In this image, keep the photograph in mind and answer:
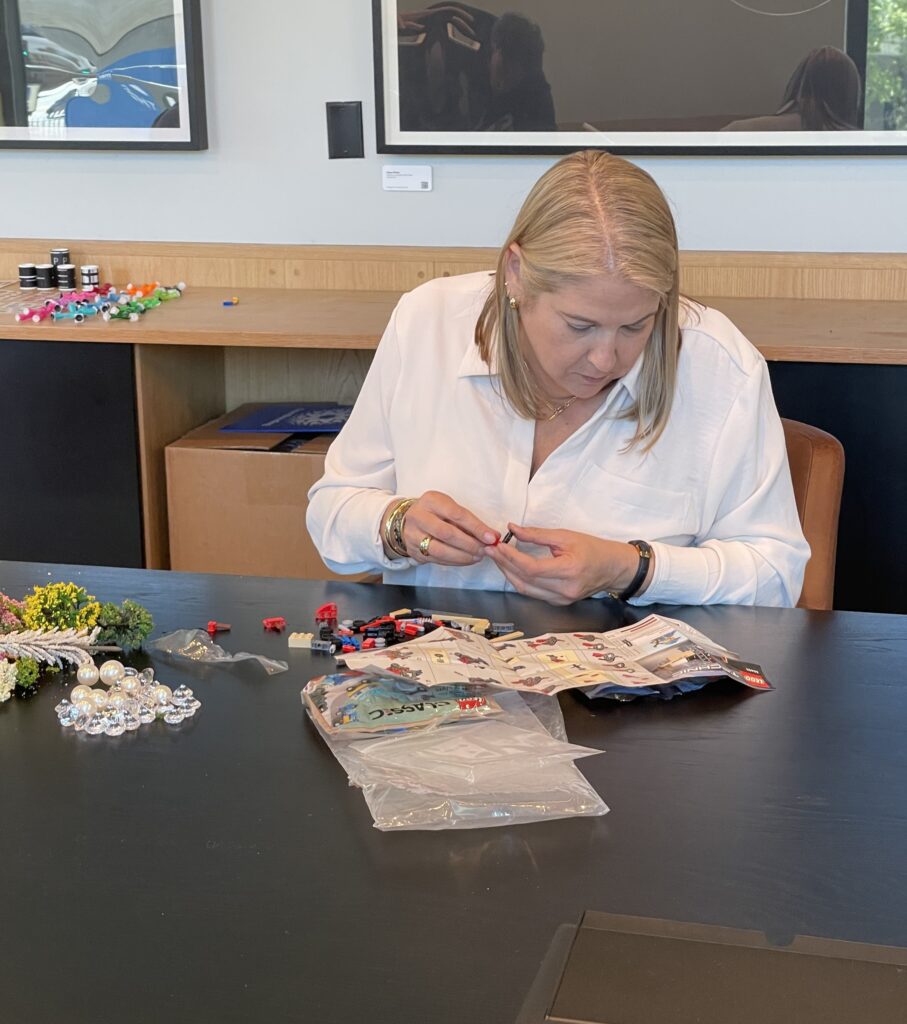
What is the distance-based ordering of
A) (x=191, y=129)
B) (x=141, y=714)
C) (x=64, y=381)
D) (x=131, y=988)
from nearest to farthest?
(x=131, y=988) < (x=141, y=714) < (x=64, y=381) < (x=191, y=129)

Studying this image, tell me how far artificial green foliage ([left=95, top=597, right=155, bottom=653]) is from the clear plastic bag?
0.26 metres

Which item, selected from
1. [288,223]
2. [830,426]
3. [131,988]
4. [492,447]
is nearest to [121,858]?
[131,988]

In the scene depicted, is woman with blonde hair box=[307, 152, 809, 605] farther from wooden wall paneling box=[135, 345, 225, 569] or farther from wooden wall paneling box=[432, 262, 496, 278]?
wooden wall paneling box=[432, 262, 496, 278]

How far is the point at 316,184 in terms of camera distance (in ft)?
10.5

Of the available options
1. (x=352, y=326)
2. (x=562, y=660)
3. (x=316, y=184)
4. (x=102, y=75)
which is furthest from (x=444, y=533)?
(x=102, y=75)

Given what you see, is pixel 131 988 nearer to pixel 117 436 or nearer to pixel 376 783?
pixel 376 783

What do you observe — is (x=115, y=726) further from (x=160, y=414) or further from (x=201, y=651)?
(x=160, y=414)

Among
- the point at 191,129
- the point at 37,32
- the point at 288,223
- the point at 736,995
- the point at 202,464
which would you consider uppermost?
the point at 37,32

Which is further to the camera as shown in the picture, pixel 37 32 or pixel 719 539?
pixel 37 32

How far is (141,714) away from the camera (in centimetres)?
112

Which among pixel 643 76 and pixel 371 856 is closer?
pixel 371 856

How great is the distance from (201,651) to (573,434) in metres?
0.62

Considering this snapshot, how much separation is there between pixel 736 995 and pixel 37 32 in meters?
3.19

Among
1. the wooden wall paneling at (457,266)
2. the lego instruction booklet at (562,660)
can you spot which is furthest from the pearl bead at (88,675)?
the wooden wall paneling at (457,266)
